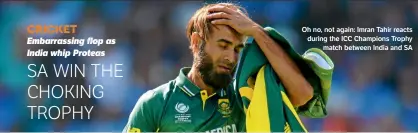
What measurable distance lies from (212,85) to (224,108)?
0.25 ft

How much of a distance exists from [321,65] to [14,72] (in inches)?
99.5

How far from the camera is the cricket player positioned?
78.5 inches

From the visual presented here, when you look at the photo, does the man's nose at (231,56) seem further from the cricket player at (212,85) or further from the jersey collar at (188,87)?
the jersey collar at (188,87)

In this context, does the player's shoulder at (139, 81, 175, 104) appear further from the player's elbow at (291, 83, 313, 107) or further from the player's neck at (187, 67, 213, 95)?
the player's elbow at (291, 83, 313, 107)

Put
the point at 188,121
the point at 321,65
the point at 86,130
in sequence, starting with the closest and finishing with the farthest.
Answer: the point at 321,65 → the point at 188,121 → the point at 86,130

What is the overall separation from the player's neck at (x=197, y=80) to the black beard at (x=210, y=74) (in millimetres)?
23

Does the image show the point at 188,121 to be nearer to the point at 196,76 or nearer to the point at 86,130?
the point at 196,76

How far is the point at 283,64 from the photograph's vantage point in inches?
78.2

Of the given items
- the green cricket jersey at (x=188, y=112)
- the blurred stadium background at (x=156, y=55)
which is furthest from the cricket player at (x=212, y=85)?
the blurred stadium background at (x=156, y=55)

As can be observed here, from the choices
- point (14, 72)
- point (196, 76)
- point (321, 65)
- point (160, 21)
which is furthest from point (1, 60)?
point (321, 65)

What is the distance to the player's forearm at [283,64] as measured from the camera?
6.52 feet

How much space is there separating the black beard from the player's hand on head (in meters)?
0.15

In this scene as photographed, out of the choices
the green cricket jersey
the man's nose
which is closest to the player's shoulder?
the green cricket jersey

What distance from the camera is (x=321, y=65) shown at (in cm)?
200
